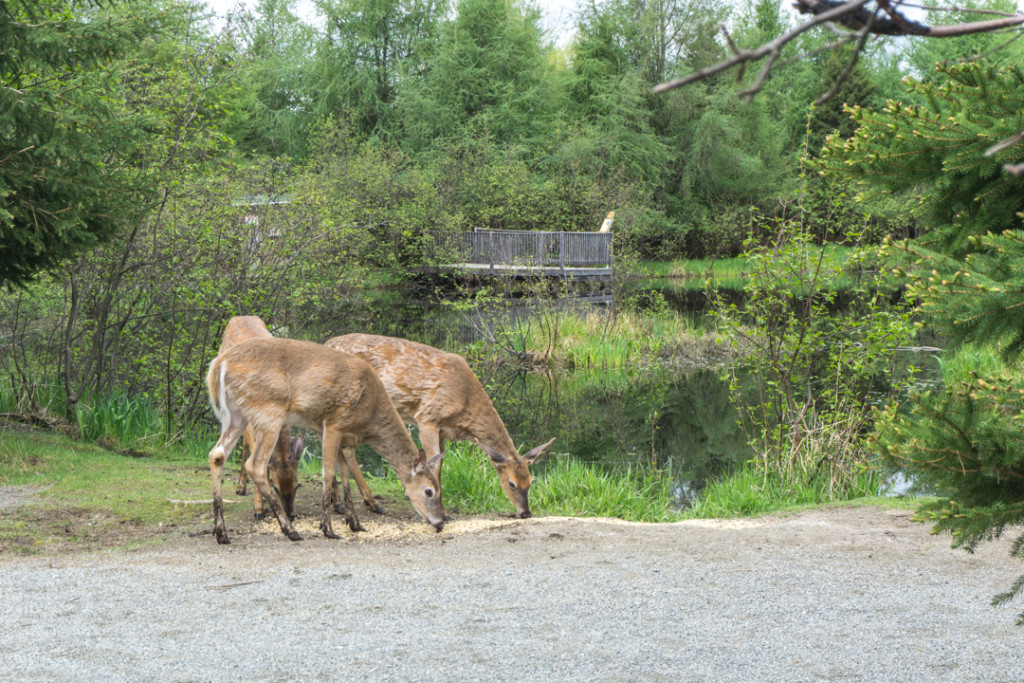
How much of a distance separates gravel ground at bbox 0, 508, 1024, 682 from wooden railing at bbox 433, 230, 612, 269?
2957 centimetres

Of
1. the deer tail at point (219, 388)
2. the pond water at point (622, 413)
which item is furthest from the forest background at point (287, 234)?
the deer tail at point (219, 388)


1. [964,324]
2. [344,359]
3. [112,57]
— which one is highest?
[112,57]

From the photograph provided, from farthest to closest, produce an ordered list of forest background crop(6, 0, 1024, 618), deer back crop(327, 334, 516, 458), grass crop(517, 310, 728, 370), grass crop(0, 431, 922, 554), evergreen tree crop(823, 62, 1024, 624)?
grass crop(517, 310, 728, 370)
deer back crop(327, 334, 516, 458)
grass crop(0, 431, 922, 554)
forest background crop(6, 0, 1024, 618)
evergreen tree crop(823, 62, 1024, 624)

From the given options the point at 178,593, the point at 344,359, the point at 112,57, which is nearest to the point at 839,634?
the point at 178,593

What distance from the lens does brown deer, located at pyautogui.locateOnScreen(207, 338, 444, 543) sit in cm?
803

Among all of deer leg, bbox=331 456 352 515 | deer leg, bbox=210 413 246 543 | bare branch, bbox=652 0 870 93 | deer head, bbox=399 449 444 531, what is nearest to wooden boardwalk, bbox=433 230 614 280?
deer leg, bbox=331 456 352 515

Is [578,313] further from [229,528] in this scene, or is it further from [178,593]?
[178,593]

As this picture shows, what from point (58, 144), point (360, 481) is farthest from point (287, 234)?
point (360, 481)

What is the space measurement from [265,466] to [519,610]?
116 inches

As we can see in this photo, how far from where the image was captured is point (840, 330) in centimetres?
1163

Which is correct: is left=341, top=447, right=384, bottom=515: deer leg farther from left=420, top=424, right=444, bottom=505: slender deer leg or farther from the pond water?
the pond water

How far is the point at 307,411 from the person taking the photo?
8.24m

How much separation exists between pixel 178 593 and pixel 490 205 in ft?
124

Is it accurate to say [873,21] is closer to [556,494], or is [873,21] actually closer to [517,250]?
[556,494]
